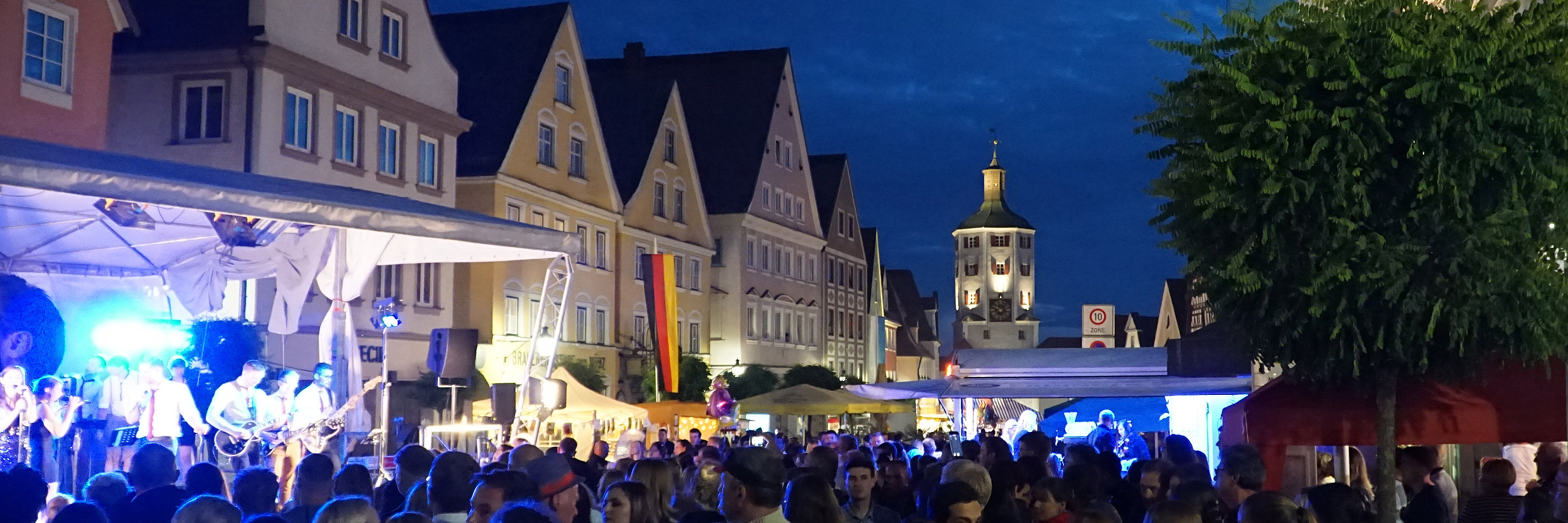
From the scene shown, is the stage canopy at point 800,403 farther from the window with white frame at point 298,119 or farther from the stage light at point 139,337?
the stage light at point 139,337

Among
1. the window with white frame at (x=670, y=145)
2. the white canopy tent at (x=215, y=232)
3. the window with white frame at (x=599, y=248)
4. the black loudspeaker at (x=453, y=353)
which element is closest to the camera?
the white canopy tent at (x=215, y=232)

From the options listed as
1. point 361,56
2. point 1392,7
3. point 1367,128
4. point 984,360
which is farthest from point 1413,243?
point 361,56

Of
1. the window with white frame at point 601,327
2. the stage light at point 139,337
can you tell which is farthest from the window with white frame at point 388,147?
the stage light at point 139,337

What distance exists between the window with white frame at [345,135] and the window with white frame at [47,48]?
20.2 feet

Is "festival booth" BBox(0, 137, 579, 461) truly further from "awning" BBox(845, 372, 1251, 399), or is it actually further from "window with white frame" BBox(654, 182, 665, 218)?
"window with white frame" BBox(654, 182, 665, 218)

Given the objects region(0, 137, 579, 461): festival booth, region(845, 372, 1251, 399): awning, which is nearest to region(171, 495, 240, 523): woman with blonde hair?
region(0, 137, 579, 461): festival booth

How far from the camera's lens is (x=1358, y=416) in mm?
10812

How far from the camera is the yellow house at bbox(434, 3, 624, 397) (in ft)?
121

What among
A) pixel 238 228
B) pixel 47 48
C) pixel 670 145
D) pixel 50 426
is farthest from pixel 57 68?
pixel 670 145

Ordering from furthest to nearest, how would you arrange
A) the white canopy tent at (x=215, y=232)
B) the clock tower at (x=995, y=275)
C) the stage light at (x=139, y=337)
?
the clock tower at (x=995, y=275) → the stage light at (x=139, y=337) → the white canopy tent at (x=215, y=232)

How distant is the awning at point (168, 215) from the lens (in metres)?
11.6

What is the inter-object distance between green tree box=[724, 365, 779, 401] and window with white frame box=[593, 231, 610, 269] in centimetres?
890

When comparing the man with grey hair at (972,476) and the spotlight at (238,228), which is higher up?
the spotlight at (238,228)

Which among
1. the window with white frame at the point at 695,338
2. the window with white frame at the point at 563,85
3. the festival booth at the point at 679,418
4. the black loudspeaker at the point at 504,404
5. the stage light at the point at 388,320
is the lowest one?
the festival booth at the point at 679,418
